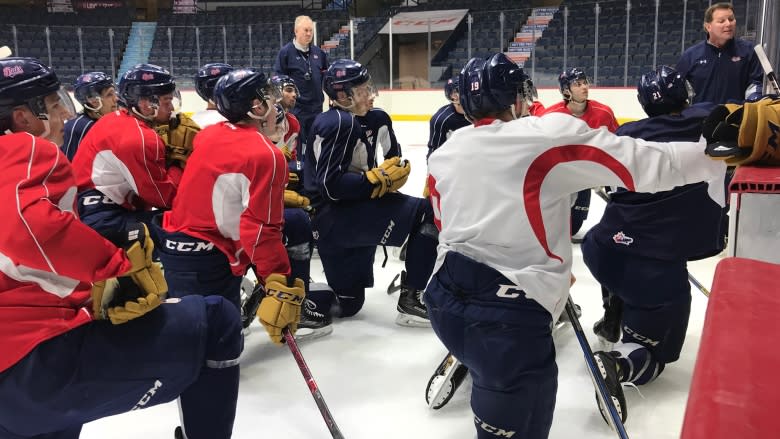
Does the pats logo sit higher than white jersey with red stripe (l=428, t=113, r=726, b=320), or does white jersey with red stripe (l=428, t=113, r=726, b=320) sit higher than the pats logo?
the pats logo

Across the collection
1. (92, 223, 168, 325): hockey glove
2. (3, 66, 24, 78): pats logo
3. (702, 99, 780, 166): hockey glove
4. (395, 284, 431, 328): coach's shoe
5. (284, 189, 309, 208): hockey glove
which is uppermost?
(3, 66, 24, 78): pats logo

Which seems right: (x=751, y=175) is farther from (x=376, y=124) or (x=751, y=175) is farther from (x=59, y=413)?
(x=376, y=124)

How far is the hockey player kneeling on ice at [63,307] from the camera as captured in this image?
125 cm

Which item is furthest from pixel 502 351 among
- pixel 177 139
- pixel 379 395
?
pixel 177 139

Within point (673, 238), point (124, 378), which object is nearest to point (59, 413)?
point (124, 378)

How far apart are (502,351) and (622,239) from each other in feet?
3.17

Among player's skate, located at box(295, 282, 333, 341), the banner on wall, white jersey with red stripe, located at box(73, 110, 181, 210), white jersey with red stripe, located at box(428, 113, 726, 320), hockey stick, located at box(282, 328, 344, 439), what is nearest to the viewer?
white jersey with red stripe, located at box(428, 113, 726, 320)

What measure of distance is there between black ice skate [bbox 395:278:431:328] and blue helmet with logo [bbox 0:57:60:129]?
1958 millimetres

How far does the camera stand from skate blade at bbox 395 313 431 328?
308cm

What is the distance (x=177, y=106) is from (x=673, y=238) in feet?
7.13

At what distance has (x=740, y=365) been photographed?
1.73 ft

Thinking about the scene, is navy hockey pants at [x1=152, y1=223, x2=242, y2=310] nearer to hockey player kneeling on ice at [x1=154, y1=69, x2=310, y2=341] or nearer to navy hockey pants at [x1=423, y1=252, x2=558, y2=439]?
hockey player kneeling on ice at [x1=154, y1=69, x2=310, y2=341]

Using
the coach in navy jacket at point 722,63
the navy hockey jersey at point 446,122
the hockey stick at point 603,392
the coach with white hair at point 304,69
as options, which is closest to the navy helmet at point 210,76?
the navy hockey jersey at point 446,122

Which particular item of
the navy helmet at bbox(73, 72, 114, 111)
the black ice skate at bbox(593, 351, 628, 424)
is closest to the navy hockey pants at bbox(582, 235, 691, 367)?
the black ice skate at bbox(593, 351, 628, 424)
